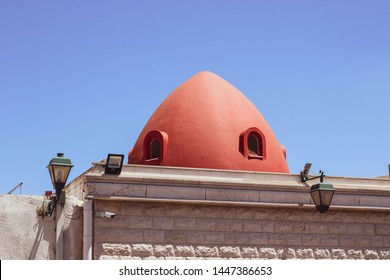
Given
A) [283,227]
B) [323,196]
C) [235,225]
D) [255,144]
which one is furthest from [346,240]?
[255,144]

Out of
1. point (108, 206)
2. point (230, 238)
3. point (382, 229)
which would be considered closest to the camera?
point (108, 206)

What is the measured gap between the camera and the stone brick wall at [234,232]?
1121 cm

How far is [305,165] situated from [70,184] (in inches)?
194

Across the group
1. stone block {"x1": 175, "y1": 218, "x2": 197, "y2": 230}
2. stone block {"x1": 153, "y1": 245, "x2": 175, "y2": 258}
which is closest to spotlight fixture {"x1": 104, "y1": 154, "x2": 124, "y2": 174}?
stone block {"x1": 175, "y1": 218, "x2": 197, "y2": 230}

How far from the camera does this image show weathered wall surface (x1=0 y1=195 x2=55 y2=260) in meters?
10.3

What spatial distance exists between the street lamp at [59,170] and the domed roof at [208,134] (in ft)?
20.0

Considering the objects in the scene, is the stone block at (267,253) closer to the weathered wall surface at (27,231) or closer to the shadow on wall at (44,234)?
the weathered wall surface at (27,231)

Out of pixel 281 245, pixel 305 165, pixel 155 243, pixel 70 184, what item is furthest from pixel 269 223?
pixel 70 184

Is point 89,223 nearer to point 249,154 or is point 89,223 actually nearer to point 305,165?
point 305,165

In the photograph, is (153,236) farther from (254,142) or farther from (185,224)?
(254,142)

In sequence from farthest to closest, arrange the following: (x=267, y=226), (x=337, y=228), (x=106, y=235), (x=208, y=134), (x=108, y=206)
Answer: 1. (x=208, y=134)
2. (x=337, y=228)
3. (x=267, y=226)
4. (x=108, y=206)
5. (x=106, y=235)

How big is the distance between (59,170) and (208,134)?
22.4 ft

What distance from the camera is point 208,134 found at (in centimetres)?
1511
